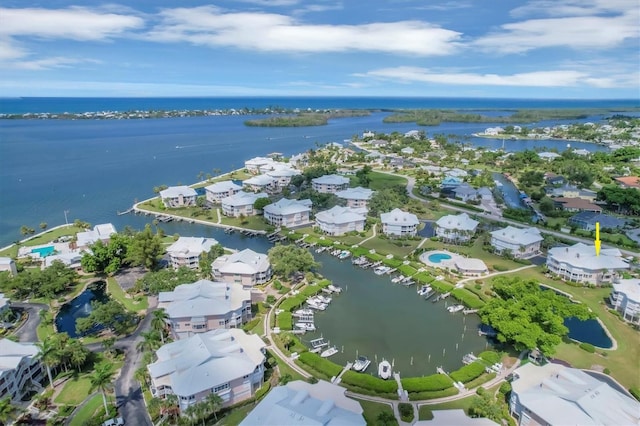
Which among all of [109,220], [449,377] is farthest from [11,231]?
[449,377]

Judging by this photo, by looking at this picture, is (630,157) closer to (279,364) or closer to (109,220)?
(279,364)

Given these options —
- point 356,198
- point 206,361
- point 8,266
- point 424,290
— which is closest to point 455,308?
point 424,290

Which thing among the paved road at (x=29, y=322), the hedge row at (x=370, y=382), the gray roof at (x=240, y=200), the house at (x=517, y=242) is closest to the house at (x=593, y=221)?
the house at (x=517, y=242)

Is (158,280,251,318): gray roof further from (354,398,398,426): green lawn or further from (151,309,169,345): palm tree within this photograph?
(354,398,398,426): green lawn

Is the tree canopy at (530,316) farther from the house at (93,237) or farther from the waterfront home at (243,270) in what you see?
the house at (93,237)

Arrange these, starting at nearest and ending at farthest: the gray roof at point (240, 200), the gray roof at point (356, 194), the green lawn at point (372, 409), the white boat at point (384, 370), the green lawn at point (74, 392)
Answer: the green lawn at point (372, 409), the green lawn at point (74, 392), the white boat at point (384, 370), the gray roof at point (240, 200), the gray roof at point (356, 194)

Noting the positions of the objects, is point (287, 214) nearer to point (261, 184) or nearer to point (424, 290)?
point (261, 184)
